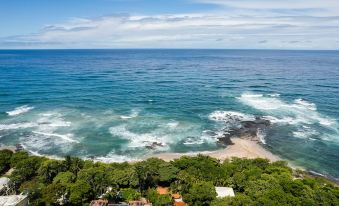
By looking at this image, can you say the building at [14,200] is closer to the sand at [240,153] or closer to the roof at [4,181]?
the roof at [4,181]

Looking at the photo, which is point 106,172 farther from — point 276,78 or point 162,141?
point 276,78

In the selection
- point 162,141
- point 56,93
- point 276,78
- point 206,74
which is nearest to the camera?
point 162,141

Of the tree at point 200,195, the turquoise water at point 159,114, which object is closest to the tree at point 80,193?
the tree at point 200,195

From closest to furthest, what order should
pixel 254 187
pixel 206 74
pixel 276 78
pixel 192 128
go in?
pixel 254 187
pixel 192 128
pixel 276 78
pixel 206 74

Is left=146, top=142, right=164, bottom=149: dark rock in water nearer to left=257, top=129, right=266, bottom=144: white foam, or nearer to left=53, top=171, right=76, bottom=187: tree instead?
left=53, top=171, right=76, bottom=187: tree

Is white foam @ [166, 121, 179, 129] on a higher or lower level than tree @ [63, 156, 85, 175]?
lower

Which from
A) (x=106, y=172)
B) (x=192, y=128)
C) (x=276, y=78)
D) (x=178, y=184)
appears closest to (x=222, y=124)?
(x=192, y=128)

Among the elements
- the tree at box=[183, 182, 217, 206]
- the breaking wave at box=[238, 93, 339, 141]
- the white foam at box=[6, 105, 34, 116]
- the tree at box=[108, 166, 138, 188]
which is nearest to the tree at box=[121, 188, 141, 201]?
the tree at box=[108, 166, 138, 188]
